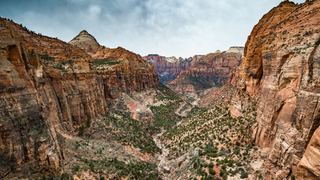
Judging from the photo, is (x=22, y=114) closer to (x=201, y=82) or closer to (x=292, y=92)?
(x=292, y=92)

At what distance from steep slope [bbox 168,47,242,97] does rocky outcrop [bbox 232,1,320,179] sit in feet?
355

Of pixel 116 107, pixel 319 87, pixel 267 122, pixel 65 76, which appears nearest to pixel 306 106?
pixel 319 87

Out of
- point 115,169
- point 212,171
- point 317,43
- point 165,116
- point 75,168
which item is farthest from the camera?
point 165,116

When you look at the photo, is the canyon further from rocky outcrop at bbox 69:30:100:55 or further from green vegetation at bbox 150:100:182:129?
rocky outcrop at bbox 69:30:100:55

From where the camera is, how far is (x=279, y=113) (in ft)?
43.4

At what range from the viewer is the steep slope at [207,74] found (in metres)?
133

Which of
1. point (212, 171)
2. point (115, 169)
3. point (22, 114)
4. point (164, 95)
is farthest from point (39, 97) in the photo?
point (164, 95)

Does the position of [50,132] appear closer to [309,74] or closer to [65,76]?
[65,76]

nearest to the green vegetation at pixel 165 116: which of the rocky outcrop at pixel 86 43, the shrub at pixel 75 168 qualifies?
the shrub at pixel 75 168

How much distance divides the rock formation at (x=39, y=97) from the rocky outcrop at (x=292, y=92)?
22.1 metres

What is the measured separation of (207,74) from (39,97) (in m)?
157

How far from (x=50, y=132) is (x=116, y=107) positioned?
35206mm

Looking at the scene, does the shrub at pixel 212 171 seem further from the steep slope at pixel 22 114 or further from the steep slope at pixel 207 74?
the steep slope at pixel 207 74

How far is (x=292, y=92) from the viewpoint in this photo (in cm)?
1194
